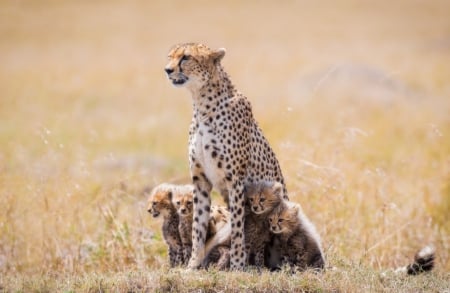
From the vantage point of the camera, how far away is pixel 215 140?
569 centimetres

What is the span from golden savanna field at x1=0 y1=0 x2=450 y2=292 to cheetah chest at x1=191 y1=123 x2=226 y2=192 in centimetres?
63

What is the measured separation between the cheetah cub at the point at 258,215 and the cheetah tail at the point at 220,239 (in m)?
0.16

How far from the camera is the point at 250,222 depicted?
5797 mm

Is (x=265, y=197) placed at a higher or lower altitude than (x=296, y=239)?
higher

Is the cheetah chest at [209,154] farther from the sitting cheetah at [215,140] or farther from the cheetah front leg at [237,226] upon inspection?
the cheetah front leg at [237,226]

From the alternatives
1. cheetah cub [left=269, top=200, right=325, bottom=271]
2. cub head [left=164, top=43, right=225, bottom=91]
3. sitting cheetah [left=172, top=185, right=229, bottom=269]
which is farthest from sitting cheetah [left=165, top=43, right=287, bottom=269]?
cheetah cub [left=269, top=200, right=325, bottom=271]

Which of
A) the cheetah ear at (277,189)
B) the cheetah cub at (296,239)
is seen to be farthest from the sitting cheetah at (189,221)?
the cheetah ear at (277,189)

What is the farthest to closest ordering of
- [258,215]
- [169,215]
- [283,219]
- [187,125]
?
[187,125]
[169,215]
[258,215]
[283,219]

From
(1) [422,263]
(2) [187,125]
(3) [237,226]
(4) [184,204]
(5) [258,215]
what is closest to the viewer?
(3) [237,226]

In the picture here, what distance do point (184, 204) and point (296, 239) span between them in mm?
853

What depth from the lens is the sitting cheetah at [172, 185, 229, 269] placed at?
19.5 feet

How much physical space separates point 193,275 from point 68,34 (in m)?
24.3

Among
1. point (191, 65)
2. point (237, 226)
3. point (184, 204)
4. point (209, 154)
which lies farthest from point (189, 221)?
point (191, 65)

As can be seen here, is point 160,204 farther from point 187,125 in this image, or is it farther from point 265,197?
point 187,125
